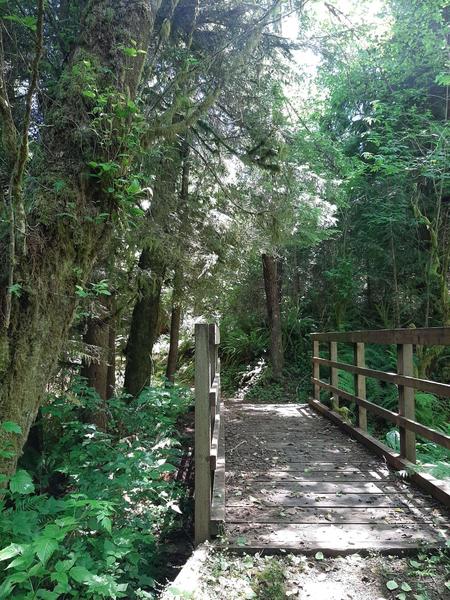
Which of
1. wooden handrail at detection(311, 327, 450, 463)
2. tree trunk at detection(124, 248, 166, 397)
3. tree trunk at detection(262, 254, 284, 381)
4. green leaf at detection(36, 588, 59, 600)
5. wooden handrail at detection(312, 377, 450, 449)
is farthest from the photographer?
tree trunk at detection(262, 254, 284, 381)

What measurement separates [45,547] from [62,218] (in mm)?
1871

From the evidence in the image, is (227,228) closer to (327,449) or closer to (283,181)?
(283,181)

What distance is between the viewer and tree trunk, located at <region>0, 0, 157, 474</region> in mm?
2543

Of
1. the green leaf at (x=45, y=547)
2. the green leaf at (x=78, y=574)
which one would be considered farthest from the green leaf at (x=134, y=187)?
the green leaf at (x=78, y=574)

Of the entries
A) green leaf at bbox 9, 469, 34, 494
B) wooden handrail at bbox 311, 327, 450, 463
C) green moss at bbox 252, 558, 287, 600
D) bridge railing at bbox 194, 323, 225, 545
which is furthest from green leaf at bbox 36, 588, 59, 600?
wooden handrail at bbox 311, 327, 450, 463

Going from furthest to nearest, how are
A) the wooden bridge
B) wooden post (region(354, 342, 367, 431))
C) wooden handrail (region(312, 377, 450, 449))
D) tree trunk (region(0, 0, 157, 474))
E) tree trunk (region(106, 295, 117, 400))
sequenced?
tree trunk (region(106, 295, 117, 400))
wooden post (region(354, 342, 367, 431))
wooden handrail (region(312, 377, 450, 449))
the wooden bridge
tree trunk (region(0, 0, 157, 474))

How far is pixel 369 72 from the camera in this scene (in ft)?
35.4

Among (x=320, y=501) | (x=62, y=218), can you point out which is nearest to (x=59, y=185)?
(x=62, y=218)

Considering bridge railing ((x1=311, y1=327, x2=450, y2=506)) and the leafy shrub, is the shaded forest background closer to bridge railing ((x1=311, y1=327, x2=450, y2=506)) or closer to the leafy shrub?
the leafy shrub

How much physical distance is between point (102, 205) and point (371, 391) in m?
7.63

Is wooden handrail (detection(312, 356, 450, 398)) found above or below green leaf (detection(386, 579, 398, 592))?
above

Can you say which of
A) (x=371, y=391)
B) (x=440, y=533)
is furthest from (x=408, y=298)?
(x=440, y=533)

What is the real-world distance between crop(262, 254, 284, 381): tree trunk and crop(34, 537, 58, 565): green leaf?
31.6 feet

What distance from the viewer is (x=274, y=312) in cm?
1134
